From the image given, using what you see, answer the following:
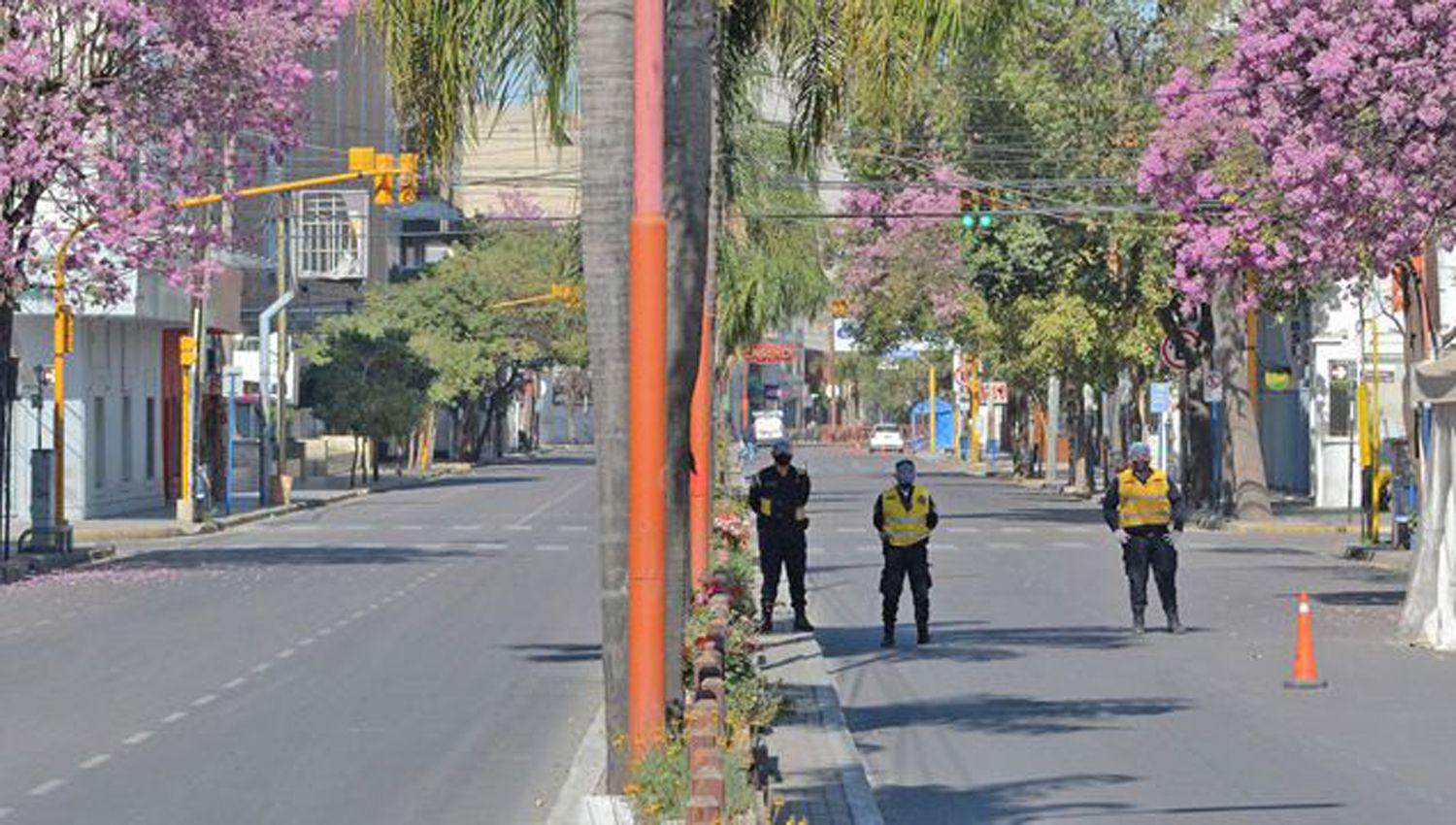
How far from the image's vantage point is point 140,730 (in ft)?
59.9

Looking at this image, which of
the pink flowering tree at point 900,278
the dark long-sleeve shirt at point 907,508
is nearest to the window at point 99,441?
the pink flowering tree at point 900,278

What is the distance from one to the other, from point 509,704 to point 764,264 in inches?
1480

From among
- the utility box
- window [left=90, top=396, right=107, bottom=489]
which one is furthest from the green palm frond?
window [left=90, top=396, right=107, bottom=489]

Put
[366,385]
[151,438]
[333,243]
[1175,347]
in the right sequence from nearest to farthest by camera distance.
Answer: [1175,347] → [151,438] → [366,385] → [333,243]

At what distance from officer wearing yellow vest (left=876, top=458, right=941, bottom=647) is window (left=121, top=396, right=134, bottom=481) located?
42.0 metres

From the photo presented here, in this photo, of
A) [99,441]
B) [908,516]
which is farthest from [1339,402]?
[908,516]

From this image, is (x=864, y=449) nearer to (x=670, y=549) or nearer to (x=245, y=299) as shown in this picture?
(x=245, y=299)

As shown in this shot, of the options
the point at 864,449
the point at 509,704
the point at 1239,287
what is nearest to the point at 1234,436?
the point at 1239,287

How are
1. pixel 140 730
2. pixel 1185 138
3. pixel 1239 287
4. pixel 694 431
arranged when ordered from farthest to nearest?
1. pixel 1239 287
2. pixel 1185 138
3. pixel 694 431
4. pixel 140 730

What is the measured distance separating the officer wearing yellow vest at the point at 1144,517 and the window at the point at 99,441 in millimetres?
38497

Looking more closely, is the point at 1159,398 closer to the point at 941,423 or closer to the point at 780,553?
the point at 780,553

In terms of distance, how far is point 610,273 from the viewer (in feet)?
43.8

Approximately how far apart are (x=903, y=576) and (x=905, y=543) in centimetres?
30

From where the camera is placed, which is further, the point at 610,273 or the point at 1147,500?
the point at 1147,500
